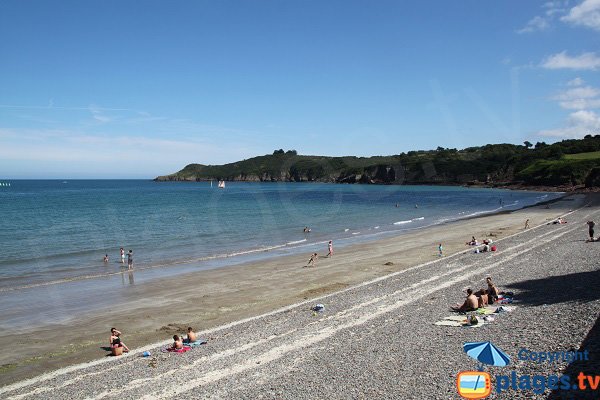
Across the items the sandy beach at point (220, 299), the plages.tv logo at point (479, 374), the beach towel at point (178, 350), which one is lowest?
the sandy beach at point (220, 299)

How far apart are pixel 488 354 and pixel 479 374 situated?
92cm

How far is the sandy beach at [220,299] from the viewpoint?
49.5ft

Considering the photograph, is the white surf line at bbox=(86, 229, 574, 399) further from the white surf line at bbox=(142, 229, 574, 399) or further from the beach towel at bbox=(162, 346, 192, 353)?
the beach towel at bbox=(162, 346, 192, 353)

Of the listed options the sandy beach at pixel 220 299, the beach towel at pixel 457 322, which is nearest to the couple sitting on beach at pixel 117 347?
the sandy beach at pixel 220 299

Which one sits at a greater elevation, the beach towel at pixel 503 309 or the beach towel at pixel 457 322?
the beach towel at pixel 503 309

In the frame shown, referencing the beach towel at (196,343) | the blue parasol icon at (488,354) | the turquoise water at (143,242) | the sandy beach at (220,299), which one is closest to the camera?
the blue parasol icon at (488,354)

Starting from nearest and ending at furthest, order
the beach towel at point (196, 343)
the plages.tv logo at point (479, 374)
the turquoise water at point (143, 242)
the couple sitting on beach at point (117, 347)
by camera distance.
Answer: the plages.tv logo at point (479, 374) < the couple sitting on beach at point (117, 347) < the beach towel at point (196, 343) < the turquoise water at point (143, 242)

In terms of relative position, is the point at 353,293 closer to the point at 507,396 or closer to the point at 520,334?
the point at 520,334

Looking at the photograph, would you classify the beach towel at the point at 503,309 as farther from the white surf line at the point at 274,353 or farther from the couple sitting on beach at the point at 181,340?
the couple sitting on beach at the point at 181,340

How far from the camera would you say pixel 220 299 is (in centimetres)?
2195

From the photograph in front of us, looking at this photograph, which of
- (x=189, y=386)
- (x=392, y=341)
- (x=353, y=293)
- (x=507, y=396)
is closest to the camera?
(x=507, y=396)

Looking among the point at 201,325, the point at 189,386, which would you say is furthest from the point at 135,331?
the point at 189,386

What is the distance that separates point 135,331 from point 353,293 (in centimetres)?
973

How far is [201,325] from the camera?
17781 millimetres
